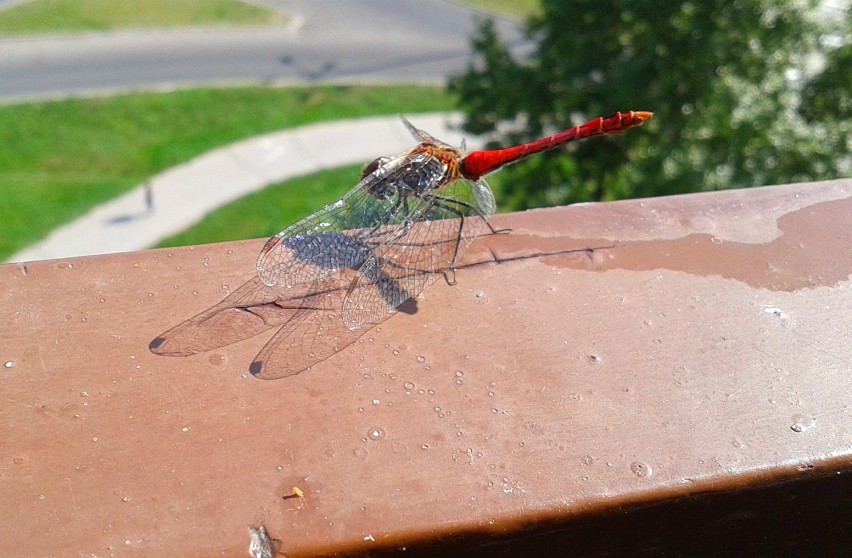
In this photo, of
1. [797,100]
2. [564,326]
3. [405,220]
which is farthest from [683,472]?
[797,100]

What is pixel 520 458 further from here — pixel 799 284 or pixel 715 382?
pixel 799 284

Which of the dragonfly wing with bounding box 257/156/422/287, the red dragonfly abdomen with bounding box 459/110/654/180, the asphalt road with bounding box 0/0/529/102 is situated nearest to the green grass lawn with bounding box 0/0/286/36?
the asphalt road with bounding box 0/0/529/102

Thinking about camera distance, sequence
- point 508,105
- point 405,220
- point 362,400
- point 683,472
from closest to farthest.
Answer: point 683,472, point 362,400, point 405,220, point 508,105

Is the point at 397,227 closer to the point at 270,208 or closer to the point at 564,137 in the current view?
the point at 564,137

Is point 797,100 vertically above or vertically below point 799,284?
below

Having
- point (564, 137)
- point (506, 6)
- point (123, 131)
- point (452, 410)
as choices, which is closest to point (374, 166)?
point (564, 137)

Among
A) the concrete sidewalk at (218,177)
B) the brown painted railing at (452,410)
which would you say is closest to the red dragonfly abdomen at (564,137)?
the brown painted railing at (452,410)

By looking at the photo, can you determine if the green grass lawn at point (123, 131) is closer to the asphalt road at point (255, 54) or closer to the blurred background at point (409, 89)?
the blurred background at point (409, 89)
